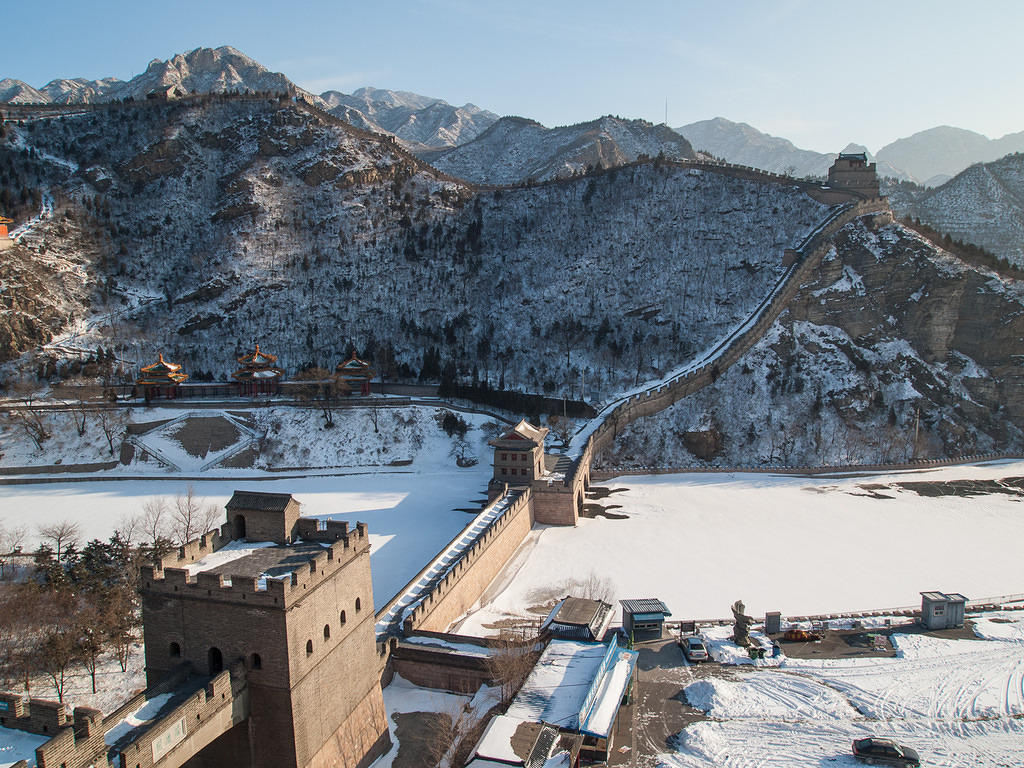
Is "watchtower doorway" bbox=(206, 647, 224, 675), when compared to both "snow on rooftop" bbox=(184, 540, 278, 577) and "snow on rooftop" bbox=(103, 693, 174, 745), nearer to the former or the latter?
"snow on rooftop" bbox=(103, 693, 174, 745)

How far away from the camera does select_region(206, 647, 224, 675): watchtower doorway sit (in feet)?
60.1

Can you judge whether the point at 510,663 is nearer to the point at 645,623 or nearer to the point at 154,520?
the point at 645,623

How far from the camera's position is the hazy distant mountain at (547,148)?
147625mm

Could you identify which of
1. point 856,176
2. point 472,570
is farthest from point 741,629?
point 856,176

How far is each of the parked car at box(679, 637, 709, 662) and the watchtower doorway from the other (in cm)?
1717

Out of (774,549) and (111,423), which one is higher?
(111,423)

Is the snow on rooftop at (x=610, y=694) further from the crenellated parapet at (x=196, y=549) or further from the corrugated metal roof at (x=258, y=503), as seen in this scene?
the crenellated parapet at (x=196, y=549)

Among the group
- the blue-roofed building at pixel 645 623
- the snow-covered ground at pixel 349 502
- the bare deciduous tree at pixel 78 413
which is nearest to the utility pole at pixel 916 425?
the snow-covered ground at pixel 349 502

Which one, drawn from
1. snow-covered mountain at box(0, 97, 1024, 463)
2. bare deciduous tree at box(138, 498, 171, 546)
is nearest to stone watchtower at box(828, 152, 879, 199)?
snow-covered mountain at box(0, 97, 1024, 463)

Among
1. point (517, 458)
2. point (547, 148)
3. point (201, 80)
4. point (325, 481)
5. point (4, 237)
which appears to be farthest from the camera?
point (201, 80)

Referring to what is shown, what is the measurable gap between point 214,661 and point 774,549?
32286mm

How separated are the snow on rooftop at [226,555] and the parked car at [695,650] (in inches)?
642

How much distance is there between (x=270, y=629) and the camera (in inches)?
699

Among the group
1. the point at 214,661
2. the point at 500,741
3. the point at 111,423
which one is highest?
the point at 111,423
